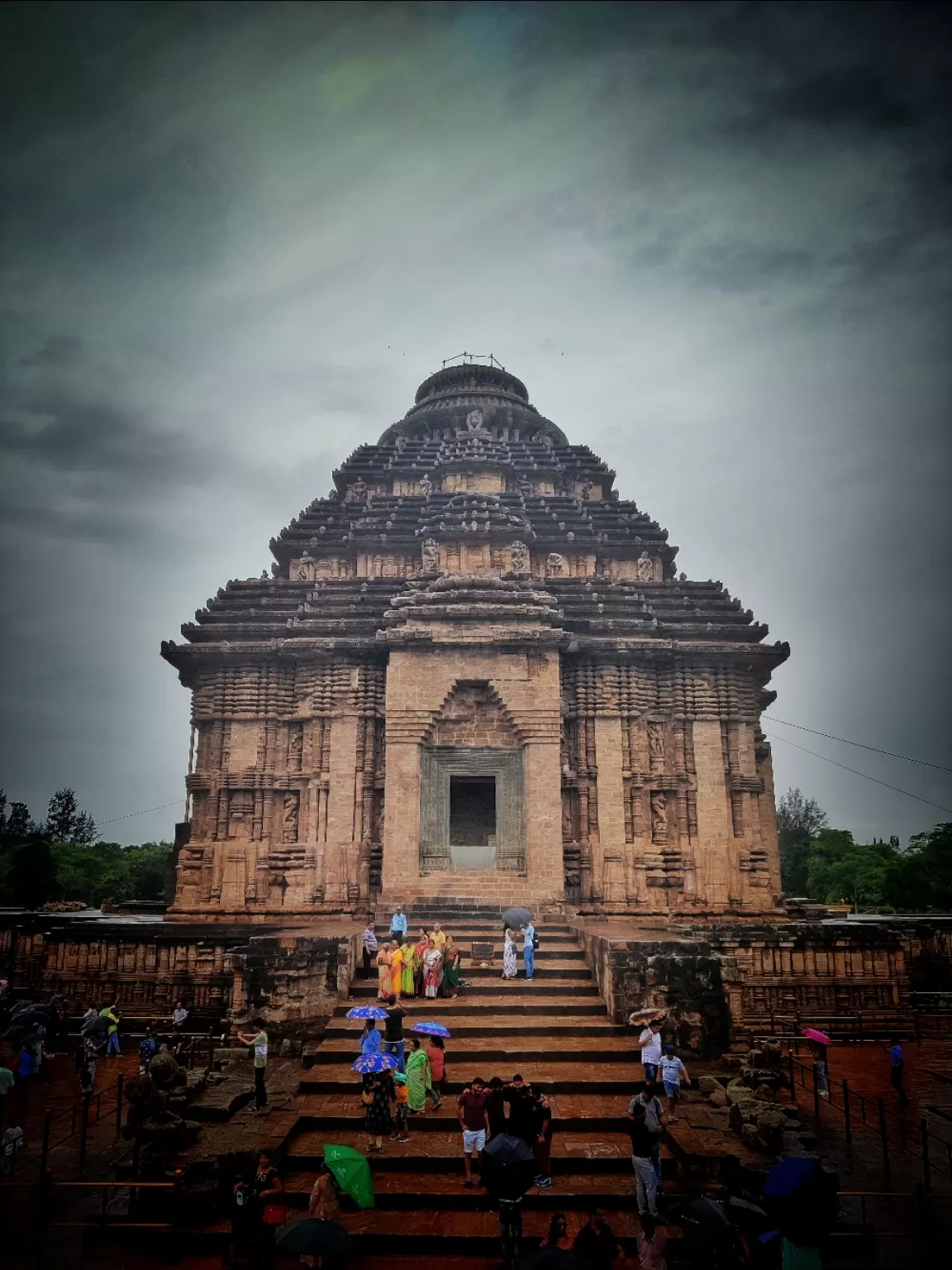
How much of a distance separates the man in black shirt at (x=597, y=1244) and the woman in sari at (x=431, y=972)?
6.51m

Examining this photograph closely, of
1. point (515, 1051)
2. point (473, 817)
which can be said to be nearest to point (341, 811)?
point (473, 817)

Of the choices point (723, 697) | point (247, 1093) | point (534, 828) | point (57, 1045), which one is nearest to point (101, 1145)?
point (247, 1093)

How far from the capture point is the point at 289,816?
20000mm

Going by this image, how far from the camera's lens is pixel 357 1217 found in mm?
8242

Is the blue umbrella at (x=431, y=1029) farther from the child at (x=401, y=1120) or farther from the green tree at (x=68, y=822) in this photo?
the green tree at (x=68, y=822)

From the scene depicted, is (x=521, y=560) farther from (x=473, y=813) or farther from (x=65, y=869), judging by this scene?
(x=65, y=869)

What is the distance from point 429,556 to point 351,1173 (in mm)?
16830

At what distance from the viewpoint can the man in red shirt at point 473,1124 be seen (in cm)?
863

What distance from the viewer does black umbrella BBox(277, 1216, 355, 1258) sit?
6238 mm

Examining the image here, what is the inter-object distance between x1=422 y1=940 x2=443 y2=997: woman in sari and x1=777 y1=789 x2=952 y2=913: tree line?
83.0ft

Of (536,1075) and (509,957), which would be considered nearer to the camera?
(536,1075)

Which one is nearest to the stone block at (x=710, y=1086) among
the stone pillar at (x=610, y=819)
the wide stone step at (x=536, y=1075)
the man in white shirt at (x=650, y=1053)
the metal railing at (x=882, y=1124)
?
the man in white shirt at (x=650, y=1053)

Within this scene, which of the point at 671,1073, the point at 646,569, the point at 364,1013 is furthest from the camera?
the point at 646,569

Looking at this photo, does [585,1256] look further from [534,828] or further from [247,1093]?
[534,828]
